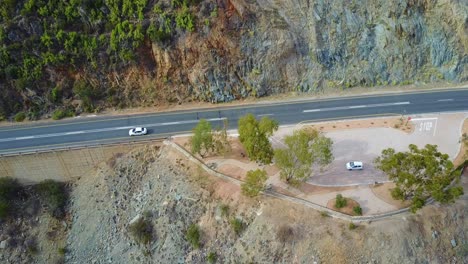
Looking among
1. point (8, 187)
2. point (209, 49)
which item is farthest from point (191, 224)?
point (8, 187)

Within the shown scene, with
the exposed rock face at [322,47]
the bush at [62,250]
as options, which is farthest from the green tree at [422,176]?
the bush at [62,250]

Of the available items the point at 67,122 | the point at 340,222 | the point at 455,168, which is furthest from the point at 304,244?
the point at 67,122

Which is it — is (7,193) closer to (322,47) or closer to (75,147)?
(75,147)

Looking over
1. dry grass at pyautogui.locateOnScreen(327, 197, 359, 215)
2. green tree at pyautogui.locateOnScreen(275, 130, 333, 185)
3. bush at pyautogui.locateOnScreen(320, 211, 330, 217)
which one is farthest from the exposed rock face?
bush at pyautogui.locateOnScreen(320, 211, 330, 217)

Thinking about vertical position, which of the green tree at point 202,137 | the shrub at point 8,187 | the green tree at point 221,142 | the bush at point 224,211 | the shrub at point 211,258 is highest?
the green tree at point 202,137

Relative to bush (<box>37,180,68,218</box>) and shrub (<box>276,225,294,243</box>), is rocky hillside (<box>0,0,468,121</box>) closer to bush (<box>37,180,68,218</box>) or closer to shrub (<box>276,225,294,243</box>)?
bush (<box>37,180,68,218</box>)

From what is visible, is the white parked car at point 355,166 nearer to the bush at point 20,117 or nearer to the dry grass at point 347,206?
the dry grass at point 347,206
